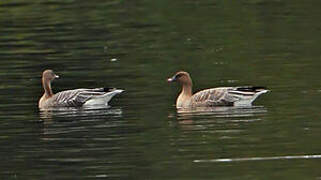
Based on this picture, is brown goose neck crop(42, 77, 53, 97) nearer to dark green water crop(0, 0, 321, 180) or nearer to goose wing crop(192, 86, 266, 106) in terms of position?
dark green water crop(0, 0, 321, 180)

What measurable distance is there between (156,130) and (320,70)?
689 centimetres

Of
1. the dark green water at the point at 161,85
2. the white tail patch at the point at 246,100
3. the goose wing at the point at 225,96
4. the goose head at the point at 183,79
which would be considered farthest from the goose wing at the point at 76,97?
the white tail patch at the point at 246,100

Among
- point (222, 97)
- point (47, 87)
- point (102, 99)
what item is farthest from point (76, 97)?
point (222, 97)

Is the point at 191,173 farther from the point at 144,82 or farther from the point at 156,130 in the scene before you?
the point at 144,82

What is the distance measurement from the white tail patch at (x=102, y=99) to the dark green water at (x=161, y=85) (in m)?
0.21

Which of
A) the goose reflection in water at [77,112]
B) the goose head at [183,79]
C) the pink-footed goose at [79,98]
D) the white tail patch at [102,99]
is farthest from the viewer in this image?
the goose head at [183,79]

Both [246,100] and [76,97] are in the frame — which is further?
[76,97]

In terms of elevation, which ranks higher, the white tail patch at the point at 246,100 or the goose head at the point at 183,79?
the goose head at the point at 183,79

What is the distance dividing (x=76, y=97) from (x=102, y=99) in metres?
0.59

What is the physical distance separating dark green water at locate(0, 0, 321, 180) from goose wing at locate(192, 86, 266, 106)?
30 cm

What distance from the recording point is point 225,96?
923 inches

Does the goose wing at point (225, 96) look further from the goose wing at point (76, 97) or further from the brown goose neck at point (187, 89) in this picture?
the goose wing at point (76, 97)

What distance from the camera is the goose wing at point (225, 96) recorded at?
76.0 feet

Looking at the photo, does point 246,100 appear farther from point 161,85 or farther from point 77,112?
point 161,85
